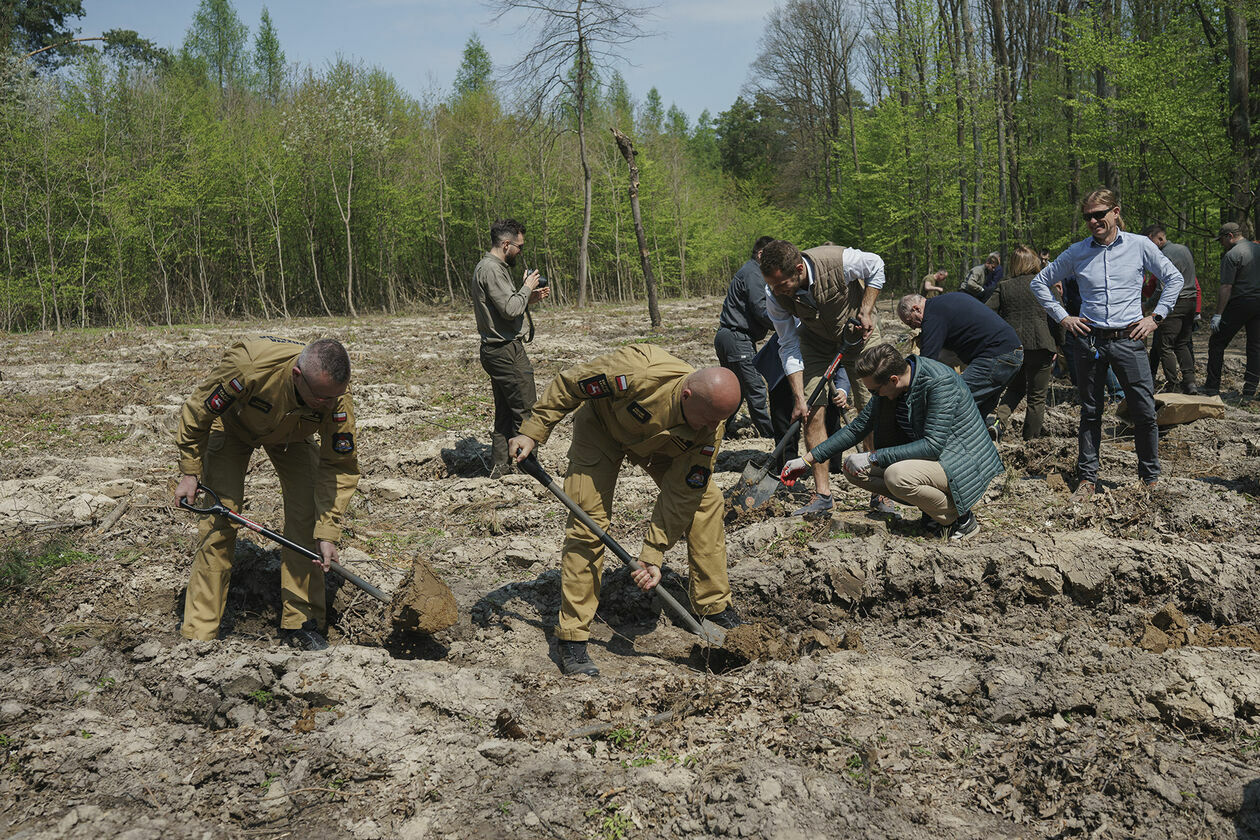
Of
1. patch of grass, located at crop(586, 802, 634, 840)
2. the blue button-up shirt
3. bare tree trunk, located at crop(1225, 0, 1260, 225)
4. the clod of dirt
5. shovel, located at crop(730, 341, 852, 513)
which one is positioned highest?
bare tree trunk, located at crop(1225, 0, 1260, 225)

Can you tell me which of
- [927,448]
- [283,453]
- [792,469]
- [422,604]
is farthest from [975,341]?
[283,453]

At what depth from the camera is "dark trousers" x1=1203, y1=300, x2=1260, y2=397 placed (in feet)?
27.2

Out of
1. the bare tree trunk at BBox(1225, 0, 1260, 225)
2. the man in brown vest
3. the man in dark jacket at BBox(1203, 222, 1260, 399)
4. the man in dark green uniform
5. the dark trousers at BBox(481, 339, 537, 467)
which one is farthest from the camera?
the bare tree trunk at BBox(1225, 0, 1260, 225)

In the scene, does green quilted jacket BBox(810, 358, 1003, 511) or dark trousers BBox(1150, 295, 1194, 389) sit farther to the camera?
dark trousers BBox(1150, 295, 1194, 389)

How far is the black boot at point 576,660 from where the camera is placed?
159 inches

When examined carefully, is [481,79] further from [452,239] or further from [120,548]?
[120,548]

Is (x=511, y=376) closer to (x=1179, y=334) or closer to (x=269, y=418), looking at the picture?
(x=269, y=418)

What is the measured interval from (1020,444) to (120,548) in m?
7.09

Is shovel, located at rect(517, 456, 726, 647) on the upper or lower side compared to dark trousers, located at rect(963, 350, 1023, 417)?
lower

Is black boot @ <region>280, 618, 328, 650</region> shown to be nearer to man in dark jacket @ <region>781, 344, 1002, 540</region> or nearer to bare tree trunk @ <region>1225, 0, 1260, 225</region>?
man in dark jacket @ <region>781, 344, 1002, 540</region>

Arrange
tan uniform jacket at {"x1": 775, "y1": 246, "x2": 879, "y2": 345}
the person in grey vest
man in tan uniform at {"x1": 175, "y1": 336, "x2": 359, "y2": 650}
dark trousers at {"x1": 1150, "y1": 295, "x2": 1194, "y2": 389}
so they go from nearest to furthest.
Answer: man in tan uniform at {"x1": 175, "y1": 336, "x2": 359, "y2": 650}, tan uniform jacket at {"x1": 775, "y1": 246, "x2": 879, "y2": 345}, the person in grey vest, dark trousers at {"x1": 1150, "y1": 295, "x2": 1194, "y2": 389}

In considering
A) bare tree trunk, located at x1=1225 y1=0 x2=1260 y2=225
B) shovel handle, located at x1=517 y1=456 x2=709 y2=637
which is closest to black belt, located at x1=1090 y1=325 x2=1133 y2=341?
shovel handle, located at x1=517 y1=456 x2=709 y2=637

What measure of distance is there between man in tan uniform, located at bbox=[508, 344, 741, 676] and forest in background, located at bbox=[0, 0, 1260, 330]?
1155cm

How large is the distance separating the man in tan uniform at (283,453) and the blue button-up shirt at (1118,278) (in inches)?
184
